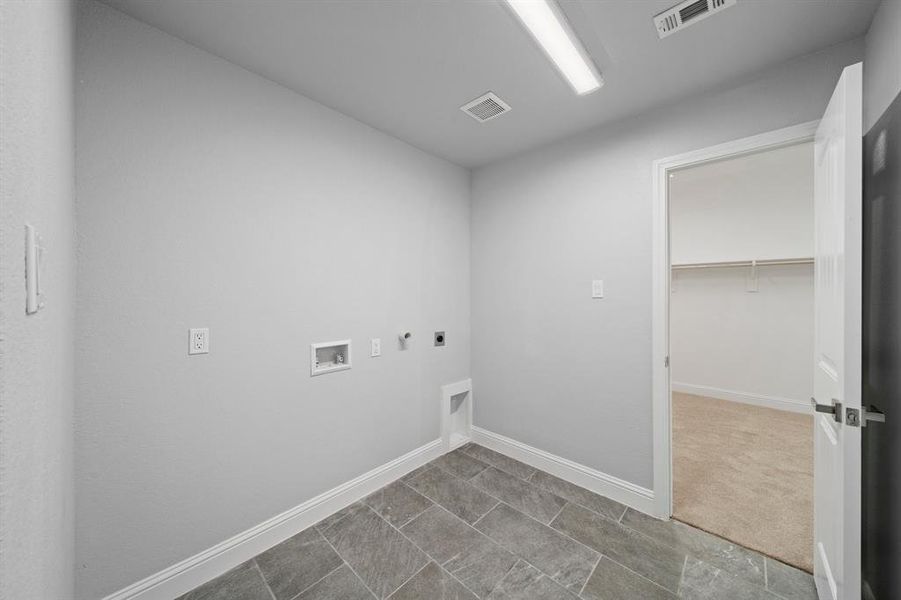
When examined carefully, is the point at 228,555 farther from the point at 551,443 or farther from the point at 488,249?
the point at 488,249

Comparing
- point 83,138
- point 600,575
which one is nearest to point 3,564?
point 83,138

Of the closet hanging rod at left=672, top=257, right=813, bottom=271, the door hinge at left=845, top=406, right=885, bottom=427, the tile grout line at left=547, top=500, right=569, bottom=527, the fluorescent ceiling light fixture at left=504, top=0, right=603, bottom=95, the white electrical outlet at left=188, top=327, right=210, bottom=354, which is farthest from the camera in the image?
the closet hanging rod at left=672, top=257, right=813, bottom=271

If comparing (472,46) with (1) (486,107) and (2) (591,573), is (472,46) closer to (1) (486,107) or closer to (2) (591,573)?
(1) (486,107)

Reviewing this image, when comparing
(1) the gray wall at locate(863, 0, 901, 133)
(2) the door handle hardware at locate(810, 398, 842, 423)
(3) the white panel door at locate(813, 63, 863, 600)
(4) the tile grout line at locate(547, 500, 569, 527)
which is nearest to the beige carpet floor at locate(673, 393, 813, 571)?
(3) the white panel door at locate(813, 63, 863, 600)

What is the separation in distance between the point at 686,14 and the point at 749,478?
9.80 feet

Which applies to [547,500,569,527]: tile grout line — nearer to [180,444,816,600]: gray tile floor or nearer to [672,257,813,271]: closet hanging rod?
[180,444,816,600]: gray tile floor

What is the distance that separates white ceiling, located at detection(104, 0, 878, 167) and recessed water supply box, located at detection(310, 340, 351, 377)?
Result: 1.52 m

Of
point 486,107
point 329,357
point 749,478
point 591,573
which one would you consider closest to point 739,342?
point 749,478

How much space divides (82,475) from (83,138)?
1.36 meters

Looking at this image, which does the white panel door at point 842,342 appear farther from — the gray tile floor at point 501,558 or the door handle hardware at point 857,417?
the gray tile floor at point 501,558

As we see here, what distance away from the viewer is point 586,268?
8.10 feet

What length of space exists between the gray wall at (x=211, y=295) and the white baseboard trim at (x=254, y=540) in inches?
1.7

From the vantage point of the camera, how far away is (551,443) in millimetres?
2658

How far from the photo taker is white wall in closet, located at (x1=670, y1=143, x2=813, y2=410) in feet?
12.6
